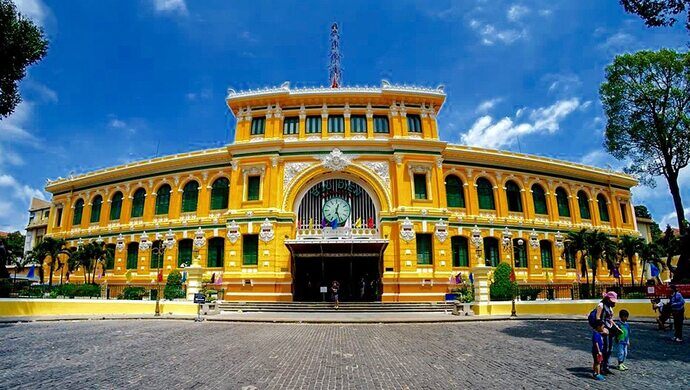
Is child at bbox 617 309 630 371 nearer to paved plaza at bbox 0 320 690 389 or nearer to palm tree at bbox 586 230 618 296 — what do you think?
paved plaza at bbox 0 320 690 389

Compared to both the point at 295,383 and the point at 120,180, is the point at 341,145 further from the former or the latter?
the point at 295,383

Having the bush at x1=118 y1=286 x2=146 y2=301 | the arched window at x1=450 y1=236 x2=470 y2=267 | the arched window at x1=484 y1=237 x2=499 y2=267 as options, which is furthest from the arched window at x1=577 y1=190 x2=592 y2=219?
the bush at x1=118 y1=286 x2=146 y2=301

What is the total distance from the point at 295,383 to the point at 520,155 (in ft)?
108

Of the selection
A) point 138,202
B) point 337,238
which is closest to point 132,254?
point 138,202

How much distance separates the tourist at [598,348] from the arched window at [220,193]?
95.2ft

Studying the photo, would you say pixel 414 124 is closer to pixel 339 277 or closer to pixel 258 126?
pixel 258 126

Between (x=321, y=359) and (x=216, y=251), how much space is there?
968 inches

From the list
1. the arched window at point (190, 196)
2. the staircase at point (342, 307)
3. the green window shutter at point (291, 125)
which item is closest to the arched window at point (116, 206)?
the arched window at point (190, 196)

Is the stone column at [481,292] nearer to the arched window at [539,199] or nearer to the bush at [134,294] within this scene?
the arched window at [539,199]

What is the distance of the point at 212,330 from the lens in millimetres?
15836

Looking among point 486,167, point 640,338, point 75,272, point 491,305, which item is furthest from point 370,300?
point 75,272

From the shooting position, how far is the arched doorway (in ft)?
91.5

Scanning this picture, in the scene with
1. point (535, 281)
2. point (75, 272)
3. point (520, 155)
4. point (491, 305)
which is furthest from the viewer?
point (75, 272)

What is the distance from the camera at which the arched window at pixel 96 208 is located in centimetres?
3834
